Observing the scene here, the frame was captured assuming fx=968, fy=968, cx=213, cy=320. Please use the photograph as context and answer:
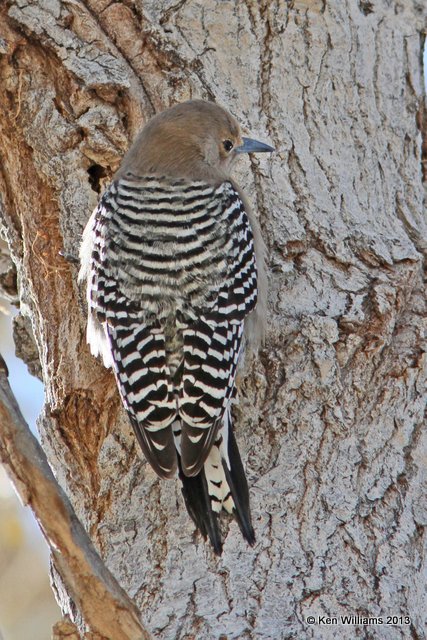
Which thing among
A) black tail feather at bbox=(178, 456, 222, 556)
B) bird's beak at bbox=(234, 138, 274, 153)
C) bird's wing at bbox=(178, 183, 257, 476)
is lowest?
black tail feather at bbox=(178, 456, 222, 556)

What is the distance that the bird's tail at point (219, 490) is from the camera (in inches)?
130

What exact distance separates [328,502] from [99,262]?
139cm

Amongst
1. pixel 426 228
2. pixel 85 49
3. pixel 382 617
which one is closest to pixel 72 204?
pixel 85 49

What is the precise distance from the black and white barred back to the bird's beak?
19cm

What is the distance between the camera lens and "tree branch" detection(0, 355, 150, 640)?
261 centimetres

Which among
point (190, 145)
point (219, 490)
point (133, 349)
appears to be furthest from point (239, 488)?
point (190, 145)

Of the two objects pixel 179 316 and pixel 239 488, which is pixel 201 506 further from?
pixel 179 316

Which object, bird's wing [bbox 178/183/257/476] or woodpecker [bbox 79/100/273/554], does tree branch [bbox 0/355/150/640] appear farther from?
bird's wing [bbox 178/183/257/476]

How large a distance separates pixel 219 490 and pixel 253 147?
1.65m

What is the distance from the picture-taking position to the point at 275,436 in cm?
360

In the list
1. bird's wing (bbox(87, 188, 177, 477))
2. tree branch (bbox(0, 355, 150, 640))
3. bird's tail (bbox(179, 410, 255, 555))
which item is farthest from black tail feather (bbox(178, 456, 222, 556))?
tree branch (bbox(0, 355, 150, 640))

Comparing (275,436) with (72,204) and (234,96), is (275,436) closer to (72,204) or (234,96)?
(72,204)

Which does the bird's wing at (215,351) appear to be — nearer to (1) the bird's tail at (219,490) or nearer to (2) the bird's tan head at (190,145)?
(1) the bird's tail at (219,490)

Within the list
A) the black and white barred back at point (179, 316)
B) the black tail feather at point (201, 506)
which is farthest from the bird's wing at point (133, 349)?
the black tail feather at point (201, 506)
